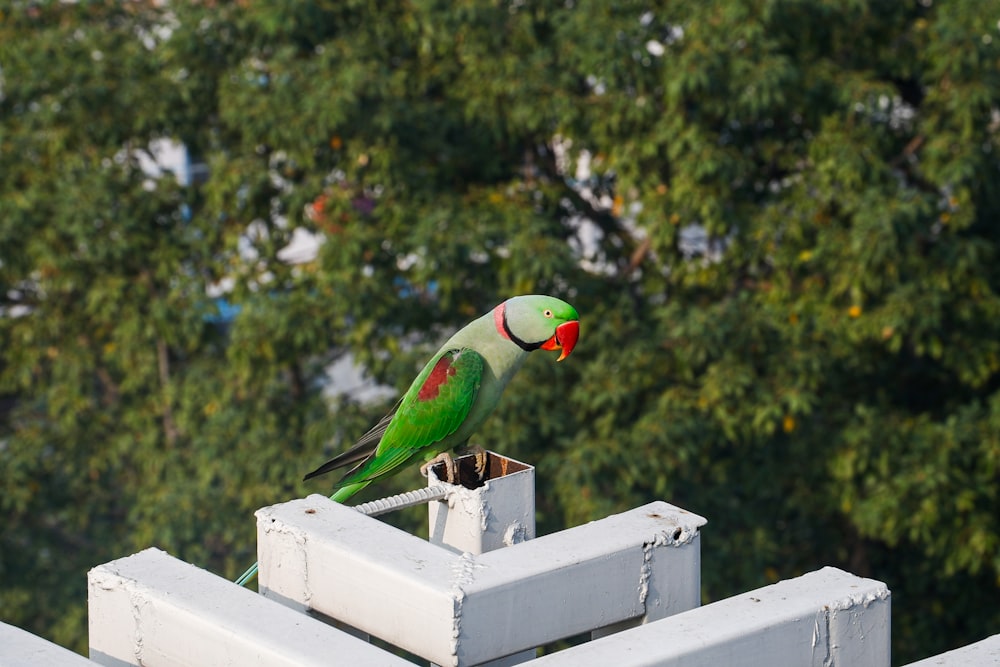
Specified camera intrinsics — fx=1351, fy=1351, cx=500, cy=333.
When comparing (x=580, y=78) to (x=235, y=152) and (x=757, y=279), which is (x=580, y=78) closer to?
(x=757, y=279)

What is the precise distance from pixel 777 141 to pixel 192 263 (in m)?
3.75

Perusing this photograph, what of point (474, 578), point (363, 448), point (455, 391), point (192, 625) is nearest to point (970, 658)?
point (474, 578)

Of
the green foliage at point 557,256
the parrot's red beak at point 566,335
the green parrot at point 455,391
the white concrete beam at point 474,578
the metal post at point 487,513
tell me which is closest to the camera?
the white concrete beam at point 474,578

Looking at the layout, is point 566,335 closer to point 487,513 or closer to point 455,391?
point 455,391

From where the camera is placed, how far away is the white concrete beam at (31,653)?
2.44 metres

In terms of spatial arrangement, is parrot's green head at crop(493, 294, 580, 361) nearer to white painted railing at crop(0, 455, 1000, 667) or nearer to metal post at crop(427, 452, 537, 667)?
metal post at crop(427, 452, 537, 667)

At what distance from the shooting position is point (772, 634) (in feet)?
8.63

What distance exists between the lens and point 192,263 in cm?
870

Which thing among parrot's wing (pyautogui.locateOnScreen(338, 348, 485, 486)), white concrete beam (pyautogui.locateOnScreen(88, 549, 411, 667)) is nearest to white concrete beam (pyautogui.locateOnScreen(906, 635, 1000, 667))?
white concrete beam (pyautogui.locateOnScreen(88, 549, 411, 667))

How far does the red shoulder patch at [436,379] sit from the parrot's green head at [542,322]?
0.24 metres

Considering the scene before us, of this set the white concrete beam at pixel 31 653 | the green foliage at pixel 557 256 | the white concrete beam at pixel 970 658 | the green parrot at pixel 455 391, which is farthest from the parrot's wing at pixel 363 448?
the green foliage at pixel 557 256

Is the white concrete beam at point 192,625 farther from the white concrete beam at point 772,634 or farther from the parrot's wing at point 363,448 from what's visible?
the parrot's wing at point 363,448

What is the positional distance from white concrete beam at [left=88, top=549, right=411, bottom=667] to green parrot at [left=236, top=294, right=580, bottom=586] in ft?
3.96

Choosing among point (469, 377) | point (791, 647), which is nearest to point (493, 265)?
point (469, 377)
